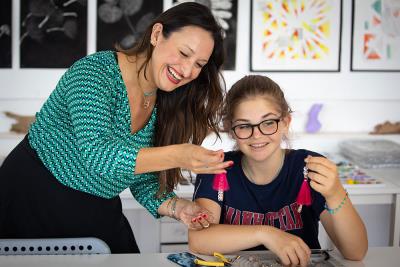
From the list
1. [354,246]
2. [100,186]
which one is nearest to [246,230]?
[354,246]

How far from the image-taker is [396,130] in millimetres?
3461

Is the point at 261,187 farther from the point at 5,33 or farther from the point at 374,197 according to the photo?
the point at 5,33

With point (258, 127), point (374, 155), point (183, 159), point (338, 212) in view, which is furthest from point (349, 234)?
point (374, 155)

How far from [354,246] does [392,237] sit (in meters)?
1.35

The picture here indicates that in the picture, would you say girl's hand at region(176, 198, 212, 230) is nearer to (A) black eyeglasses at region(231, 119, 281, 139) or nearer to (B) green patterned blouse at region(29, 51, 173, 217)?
(B) green patterned blouse at region(29, 51, 173, 217)

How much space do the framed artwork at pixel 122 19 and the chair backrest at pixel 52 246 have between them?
1.72 m

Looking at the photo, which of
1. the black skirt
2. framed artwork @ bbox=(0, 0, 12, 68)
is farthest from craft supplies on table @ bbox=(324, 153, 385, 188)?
framed artwork @ bbox=(0, 0, 12, 68)

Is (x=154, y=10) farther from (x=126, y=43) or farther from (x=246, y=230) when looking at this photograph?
(x=246, y=230)

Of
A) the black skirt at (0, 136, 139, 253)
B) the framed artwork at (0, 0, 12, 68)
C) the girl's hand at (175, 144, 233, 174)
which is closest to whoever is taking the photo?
the girl's hand at (175, 144, 233, 174)

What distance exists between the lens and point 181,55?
1.64 meters

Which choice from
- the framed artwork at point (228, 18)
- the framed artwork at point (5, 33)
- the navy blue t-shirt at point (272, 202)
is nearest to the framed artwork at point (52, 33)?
the framed artwork at point (5, 33)

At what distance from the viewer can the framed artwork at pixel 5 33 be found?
3125mm

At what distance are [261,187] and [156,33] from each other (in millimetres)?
588

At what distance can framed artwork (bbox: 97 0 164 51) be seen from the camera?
3189 mm
